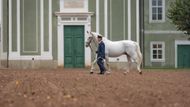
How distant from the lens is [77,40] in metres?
39.2

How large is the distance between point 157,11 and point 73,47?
7.13 metres

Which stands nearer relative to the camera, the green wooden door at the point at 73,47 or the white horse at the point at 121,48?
the white horse at the point at 121,48

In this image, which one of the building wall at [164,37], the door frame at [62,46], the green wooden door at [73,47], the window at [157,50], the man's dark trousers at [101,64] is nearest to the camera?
the man's dark trousers at [101,64]

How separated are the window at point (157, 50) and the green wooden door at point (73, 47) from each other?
5872 millimetres

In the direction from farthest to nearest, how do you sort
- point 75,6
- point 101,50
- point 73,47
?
point 73,47
point 75,6
point 101,50

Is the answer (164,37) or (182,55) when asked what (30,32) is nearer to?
(164,37)

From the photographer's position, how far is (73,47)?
3897 centimetres

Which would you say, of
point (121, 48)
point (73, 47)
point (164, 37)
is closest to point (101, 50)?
point (121, 48)

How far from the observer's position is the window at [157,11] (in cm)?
4228

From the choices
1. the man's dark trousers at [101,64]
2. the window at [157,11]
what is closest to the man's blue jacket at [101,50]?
the man's dark trousers at [101,64]

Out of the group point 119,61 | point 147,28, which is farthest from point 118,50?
point 147,28

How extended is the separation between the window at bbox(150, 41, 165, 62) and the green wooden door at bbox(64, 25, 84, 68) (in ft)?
19.3

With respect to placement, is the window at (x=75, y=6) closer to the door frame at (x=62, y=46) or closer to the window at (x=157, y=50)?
the door frame at (x=62, y=46)

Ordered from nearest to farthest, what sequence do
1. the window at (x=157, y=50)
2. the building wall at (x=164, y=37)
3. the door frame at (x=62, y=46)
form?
the door frame at (x=62, y=46), the building wall at (x=164, y=37), the window at (x=157, y=50)
